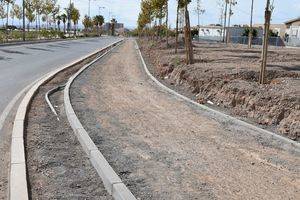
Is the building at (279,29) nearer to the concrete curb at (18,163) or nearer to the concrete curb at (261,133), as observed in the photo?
the concrete curb at (261,133)

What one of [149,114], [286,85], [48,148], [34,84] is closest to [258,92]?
[286,85]

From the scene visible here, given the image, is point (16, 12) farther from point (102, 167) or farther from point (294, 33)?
point (102, 167)

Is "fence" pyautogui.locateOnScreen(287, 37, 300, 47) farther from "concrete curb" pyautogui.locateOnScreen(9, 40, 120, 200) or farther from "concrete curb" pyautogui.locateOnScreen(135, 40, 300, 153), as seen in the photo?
"concrete curb" pyautogui.locateOnScreen(9, 40, 120, 200)

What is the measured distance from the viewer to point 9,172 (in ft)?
19.5

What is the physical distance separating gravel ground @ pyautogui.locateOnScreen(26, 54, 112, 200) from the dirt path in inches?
15.3

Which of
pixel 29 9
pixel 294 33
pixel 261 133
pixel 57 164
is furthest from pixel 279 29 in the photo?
pixel 57 164

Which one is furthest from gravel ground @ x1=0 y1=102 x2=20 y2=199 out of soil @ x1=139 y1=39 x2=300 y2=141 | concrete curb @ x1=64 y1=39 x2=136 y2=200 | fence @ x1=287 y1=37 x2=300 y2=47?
fence @ x1=287 y1=37 x2=300 y2=47

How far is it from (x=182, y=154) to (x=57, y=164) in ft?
6.22

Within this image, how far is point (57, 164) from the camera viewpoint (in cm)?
638

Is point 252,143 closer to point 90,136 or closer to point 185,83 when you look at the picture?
point 90,136

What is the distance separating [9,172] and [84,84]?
9248mm

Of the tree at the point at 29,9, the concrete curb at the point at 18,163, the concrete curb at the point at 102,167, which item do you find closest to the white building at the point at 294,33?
the tree at the point at 29,9

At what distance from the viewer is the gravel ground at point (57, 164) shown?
537cm

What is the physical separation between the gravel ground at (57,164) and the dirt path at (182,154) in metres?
0.39
